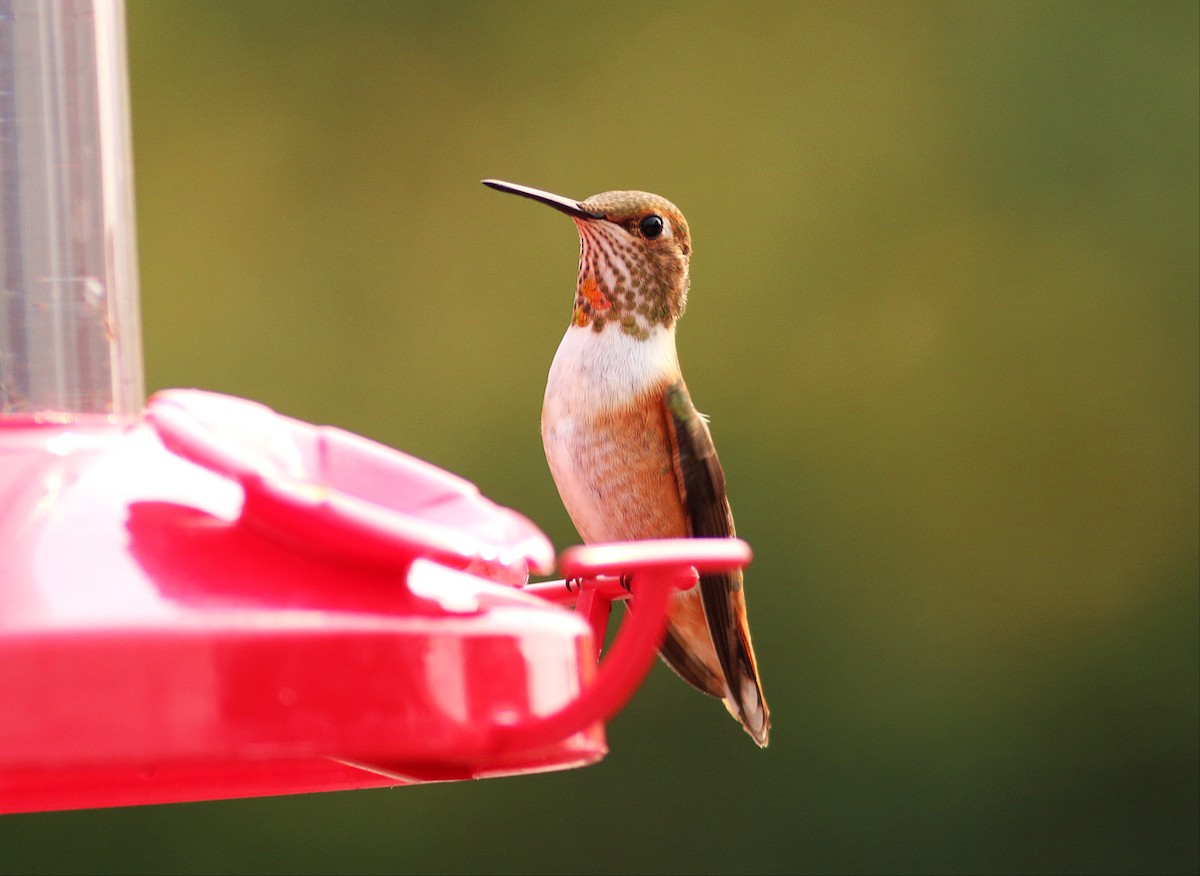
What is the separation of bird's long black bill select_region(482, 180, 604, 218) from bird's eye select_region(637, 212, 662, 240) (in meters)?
0.10

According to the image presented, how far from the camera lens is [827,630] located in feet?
Result: 22.1

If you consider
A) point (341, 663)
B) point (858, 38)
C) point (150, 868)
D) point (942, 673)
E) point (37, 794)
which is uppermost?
point (858, 38)

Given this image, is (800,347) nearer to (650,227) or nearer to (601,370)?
(650,227)

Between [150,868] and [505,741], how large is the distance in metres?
5.01

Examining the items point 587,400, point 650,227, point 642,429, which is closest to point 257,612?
point 587,400

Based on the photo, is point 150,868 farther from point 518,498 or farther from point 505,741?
point 505,741

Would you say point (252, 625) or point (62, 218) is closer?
point (252, 625)

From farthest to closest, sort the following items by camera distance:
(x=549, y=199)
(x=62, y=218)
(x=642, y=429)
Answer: (x=642, y=429)
(x=549, y=199)
(x=62, y=218)

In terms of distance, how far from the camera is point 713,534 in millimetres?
3570

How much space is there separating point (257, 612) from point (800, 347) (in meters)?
5.91

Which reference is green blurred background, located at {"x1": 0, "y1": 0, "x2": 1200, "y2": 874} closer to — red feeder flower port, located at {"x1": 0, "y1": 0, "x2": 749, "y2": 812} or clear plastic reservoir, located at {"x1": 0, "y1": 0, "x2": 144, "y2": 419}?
clear plastic reservoir, located at {"x1": 0, "y1": 0, "x2": 144, "y2": 419}

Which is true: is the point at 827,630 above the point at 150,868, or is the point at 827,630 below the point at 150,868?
above

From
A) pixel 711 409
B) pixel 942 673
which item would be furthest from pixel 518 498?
pixel 942 673

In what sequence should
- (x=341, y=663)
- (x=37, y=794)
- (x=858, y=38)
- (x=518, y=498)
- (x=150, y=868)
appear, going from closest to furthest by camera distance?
(x=341, y=663) < (x=37, y=794) < (x=150, y=868) < (x=518, y=498) < (x=858, y=38)
